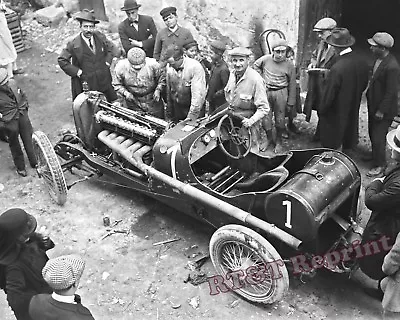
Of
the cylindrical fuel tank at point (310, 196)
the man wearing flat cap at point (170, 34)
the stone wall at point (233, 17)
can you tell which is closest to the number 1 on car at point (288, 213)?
the cylindrical fuel tank at point (310, 196)

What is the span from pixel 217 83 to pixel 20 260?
399 centimetres

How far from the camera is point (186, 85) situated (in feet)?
23.7

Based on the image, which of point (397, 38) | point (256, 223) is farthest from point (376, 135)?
point (397, 38)

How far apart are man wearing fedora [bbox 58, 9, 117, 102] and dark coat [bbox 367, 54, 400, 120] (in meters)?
3.99

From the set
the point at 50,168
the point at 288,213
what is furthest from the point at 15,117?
the point at 288,213

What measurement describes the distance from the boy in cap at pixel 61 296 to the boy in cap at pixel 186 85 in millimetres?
3506

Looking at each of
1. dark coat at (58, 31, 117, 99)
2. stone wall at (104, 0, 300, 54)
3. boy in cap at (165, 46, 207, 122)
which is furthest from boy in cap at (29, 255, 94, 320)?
stone wall at (104, 0, 300, 54)

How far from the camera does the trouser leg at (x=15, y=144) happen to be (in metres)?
7.15

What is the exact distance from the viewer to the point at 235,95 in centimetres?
652

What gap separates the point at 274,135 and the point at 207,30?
3052mm

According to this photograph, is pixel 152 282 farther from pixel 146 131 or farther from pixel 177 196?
pixel 146 131

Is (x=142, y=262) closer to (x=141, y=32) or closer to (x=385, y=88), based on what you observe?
(x=385, y=88)

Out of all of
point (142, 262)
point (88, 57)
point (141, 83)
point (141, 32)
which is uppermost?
point (141, 32)

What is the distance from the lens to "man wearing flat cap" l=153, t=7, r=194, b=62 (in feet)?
26.1
